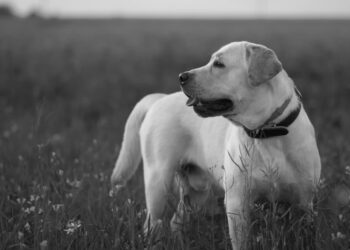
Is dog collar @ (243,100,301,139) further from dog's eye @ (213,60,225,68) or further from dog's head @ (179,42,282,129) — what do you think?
dog's eye @ (213,60,225,68)

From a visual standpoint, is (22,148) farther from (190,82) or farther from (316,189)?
(316,189)

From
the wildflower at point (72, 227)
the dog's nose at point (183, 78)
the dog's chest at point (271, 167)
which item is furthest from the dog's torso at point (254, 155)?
the wildflower at point (72, 227)

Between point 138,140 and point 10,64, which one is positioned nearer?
point 138,140

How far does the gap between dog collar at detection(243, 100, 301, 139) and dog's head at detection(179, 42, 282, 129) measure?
0.13 meters

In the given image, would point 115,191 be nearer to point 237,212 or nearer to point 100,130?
point 237,212

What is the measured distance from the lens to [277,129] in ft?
12.0

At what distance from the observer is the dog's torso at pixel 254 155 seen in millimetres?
3670

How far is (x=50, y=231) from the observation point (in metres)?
3.49

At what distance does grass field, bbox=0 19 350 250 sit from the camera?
3559mm

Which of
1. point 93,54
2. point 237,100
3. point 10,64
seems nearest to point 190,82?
point 237,100

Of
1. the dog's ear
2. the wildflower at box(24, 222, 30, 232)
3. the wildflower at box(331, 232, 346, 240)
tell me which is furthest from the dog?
the wildflower at box(24, 222, 30, 232)

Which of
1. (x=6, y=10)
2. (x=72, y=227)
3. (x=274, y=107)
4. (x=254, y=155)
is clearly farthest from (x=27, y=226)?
(x=6, y=10)

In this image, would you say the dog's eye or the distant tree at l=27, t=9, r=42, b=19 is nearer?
the dog's eye

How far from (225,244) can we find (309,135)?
88cm
